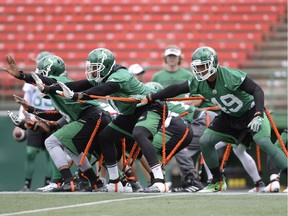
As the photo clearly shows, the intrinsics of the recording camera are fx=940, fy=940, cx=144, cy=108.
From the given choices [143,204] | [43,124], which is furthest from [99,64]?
[143,204]

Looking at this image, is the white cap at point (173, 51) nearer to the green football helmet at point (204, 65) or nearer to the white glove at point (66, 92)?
the green football helmet at point (204, 65)

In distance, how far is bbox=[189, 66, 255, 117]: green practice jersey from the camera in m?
9.62

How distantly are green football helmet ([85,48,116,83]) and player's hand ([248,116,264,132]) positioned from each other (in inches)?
70.1

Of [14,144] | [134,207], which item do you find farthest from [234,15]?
[134,207]

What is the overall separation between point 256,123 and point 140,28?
1068cm

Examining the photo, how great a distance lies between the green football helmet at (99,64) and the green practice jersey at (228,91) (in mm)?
956

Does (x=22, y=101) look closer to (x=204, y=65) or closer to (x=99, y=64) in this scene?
(x=99, y=64)

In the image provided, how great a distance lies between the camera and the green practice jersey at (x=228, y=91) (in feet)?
31.6

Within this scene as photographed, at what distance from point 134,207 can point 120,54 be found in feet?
36.5

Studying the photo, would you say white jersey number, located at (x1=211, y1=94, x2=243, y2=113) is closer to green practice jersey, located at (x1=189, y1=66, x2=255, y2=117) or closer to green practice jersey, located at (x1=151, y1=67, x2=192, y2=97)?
green practice jersey, located at (x1=189, y1=66, x2=255, y2=117)

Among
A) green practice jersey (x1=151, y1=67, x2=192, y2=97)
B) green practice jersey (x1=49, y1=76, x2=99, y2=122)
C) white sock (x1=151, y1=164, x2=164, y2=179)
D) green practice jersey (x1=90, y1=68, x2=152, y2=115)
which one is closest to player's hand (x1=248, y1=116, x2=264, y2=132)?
white sock (x1=151, y1=164, x2=164, y2=179)

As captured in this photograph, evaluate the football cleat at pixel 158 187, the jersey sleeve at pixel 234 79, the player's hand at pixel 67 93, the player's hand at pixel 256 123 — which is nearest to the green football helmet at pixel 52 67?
the player's hand at pixel 67 93

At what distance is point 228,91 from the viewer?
9680mm

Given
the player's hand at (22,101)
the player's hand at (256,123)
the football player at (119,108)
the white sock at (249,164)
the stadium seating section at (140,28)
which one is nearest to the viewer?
the player's hand at (256,123)
